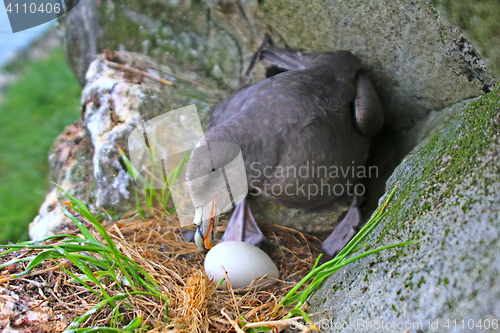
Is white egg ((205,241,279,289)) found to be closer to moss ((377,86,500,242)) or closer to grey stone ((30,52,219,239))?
moss ((377,86,500,242))

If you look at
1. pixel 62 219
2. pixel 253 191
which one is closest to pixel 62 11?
pixel 62 219

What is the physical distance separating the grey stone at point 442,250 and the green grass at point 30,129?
287 cm

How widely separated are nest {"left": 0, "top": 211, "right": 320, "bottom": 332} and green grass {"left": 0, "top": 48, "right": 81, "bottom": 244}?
1392 mm

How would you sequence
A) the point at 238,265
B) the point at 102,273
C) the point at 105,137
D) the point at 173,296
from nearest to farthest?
1. the point at 102,273
2. the point at 173,296
3. the point at 238,265
4. the point at 105,137

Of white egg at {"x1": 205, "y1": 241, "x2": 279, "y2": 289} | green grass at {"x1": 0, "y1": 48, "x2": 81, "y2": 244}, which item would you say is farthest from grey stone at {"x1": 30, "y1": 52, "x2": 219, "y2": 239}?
white egg at {"x1": 205, "y1": 241, "x2": 279, "y2": 289}

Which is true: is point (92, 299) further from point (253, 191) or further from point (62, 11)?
point (62, 11)

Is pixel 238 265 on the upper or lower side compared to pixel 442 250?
lower

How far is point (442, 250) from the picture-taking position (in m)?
1.30

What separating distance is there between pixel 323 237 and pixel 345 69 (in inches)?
51.3

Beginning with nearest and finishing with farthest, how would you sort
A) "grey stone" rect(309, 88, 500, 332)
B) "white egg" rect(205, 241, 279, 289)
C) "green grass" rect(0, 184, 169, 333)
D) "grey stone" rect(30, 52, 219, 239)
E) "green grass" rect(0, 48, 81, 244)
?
"grey stone" rect(309, 88, 500, 332) → "green grass" rect(0, 184, 169, 333) → "white egg" rect(205, 241, 279, 289) → "grey stone" rect(30, 52, 219, 239) → "green grass" rect(0, 48, 81, 244)

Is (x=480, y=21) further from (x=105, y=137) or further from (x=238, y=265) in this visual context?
(x=105, y=137)

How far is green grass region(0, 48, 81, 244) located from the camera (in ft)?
11.0

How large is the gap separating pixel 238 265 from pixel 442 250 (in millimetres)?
1101

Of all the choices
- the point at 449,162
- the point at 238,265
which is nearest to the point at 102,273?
the point at 238,265
